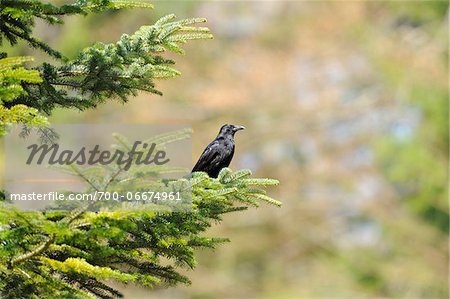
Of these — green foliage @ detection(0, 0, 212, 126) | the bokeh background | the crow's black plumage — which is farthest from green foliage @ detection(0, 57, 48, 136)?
the bokeh background

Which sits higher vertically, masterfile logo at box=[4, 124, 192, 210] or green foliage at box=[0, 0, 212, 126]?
green foliage at box=[0, 0, 212, 126]

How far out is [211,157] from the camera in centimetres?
405

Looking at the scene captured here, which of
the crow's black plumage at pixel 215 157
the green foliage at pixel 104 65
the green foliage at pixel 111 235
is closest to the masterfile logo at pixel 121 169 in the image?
the green foliage at pixel 111 235

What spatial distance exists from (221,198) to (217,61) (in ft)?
53.8

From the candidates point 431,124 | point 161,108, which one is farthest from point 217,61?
point 431,124

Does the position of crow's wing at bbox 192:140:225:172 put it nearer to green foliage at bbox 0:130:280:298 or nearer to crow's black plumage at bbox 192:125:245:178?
crow's black plumage at bbox 192:125:245:178

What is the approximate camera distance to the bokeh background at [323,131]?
54.5ft

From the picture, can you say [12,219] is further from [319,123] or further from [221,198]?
[319,123]

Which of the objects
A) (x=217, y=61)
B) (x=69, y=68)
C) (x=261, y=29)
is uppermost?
→ (x=261, y=29)

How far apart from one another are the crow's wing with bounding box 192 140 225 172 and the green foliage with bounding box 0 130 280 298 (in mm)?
679

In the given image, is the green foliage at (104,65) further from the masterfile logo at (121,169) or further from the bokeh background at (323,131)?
the bokeh background at (323,131)

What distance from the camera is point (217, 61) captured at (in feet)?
63.4

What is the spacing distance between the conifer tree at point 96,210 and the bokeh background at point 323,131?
38.4 feet

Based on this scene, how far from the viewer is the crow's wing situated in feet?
13.2
